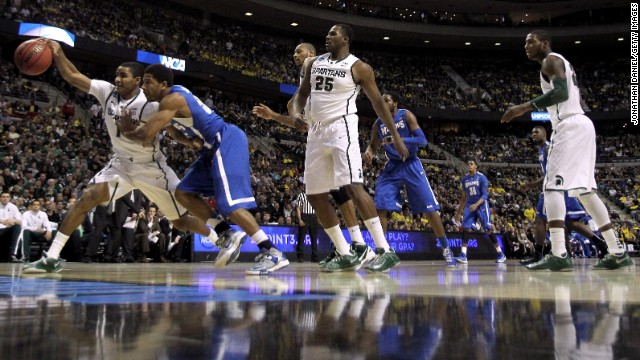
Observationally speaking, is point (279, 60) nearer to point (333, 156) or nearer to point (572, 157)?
point (333, 156)

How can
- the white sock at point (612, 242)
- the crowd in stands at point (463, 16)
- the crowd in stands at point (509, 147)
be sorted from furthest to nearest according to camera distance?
the crowd in stands at point (509, 147) < the crowd in stands at point (463, 16) < the white sock at point (612, 242)

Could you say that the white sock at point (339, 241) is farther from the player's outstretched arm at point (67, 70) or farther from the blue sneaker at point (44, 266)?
the player's outstretched arm at point (67, 70)

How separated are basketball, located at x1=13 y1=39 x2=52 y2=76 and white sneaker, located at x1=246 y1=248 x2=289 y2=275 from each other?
8.02ft

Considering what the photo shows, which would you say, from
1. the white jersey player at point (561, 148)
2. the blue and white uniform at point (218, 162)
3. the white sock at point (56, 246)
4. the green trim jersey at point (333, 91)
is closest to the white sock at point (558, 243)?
the white jersey player at point (561, 148)

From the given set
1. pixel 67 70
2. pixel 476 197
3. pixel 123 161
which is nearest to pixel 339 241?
pixel 123 161

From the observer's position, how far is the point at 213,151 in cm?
383

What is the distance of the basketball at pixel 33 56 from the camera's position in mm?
4617

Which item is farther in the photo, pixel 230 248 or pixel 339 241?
pixel 339 241

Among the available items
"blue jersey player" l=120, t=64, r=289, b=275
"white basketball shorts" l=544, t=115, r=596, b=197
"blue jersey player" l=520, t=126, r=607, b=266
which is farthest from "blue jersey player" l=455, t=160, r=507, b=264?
"blue jersey player" l=120, t=64, r=289, b=275

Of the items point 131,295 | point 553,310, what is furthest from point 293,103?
point 553,310

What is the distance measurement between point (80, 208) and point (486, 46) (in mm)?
30869

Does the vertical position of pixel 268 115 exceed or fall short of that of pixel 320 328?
it exceeds it

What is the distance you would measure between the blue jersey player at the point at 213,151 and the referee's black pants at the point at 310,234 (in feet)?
22.3

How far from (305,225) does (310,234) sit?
0.65 feet
